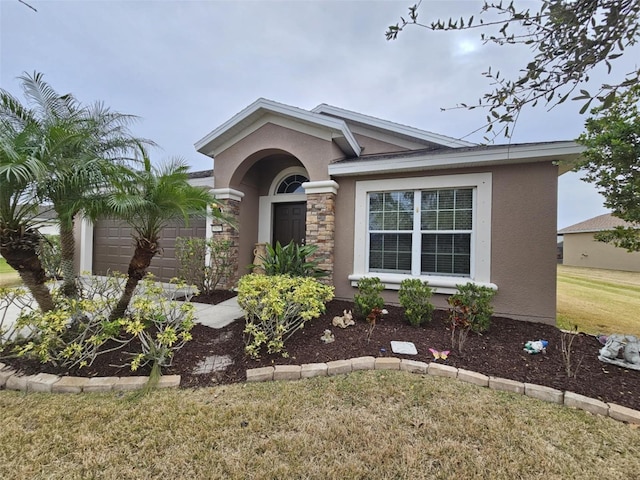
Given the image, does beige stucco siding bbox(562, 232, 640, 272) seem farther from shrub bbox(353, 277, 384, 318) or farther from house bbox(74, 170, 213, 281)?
house bbox(74, 170, 213, 281)

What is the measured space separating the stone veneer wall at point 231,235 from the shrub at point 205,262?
0.20 metres

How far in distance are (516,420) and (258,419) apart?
8.58 feet

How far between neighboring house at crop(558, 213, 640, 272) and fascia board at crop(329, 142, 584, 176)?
60.1 ft

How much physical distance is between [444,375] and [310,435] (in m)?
2.05

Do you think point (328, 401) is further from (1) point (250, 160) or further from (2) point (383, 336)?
(1) point (250, 160)

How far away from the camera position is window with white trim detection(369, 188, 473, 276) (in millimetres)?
6336

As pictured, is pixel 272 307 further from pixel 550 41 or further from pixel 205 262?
pixel 205 262

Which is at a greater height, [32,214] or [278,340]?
[32,214]

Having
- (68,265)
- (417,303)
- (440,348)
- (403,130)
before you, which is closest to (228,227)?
(68,265)

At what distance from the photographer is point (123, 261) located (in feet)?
33.2

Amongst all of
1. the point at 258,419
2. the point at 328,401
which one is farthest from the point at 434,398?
the point at 258,419

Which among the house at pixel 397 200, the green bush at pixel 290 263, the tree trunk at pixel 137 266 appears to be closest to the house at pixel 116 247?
the house at pixel 397 200

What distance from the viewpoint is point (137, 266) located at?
13.7 ft

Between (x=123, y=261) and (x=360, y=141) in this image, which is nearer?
(x=360, y=141)
